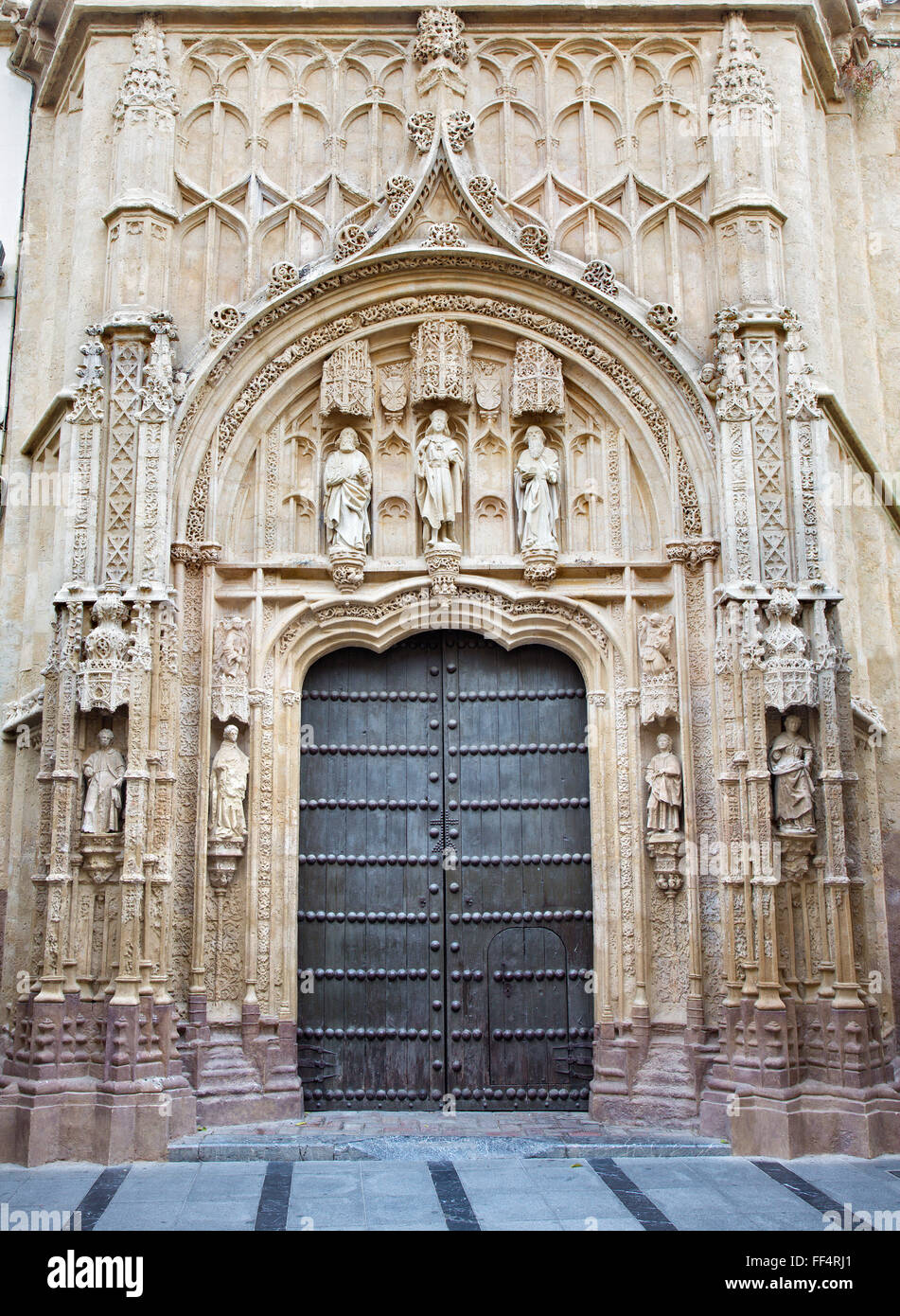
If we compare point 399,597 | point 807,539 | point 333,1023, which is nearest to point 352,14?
point 399,597

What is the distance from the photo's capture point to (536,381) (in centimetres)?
1052

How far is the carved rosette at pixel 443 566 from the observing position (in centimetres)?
1021

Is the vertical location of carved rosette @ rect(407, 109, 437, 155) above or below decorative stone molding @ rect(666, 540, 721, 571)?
above

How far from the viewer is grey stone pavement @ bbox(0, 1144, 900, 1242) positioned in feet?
22.7

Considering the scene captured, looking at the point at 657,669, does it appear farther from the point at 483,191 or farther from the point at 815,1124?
the point at 483,191

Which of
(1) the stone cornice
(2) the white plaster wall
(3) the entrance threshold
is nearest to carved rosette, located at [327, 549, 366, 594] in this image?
(2) the white plaster wall

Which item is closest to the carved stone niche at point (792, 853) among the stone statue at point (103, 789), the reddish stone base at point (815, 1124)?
the reddish stone base at point (815, 1124)

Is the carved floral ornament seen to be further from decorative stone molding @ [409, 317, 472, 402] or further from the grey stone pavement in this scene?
the grey stone pavement

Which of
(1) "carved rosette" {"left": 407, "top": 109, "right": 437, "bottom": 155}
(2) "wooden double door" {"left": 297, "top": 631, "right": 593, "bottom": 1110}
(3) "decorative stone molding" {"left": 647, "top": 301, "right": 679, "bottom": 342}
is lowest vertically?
(2) "wooden double door" {"left": 297, "top": 631, "right": 593, "bottom": 1110}

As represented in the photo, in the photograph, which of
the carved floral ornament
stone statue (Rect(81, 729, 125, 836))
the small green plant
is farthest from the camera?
the small green plant

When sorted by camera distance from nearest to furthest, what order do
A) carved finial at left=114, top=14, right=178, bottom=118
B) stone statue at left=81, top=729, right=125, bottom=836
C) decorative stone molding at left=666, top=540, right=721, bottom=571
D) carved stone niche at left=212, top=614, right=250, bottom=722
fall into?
stone statue at left=81, top=729, right=125, bottom=836, carved stone niche at left=212, top=614, right=250, bottom=722, decorative stone molding at left=666, top=540, right=721, bottom=571, carved finial at left=114, top=14, right=178, bottom=118

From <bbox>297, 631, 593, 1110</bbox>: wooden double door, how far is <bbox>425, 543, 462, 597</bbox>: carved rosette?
52 cm

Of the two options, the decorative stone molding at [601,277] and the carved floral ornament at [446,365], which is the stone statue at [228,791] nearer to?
the carved floral ornament at [446,365]

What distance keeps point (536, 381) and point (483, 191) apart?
5.48 ft
